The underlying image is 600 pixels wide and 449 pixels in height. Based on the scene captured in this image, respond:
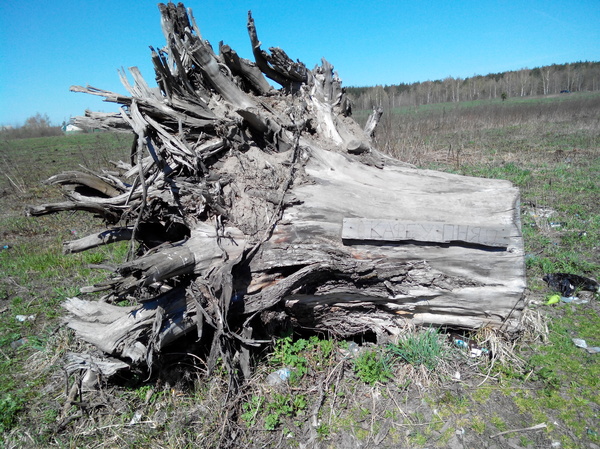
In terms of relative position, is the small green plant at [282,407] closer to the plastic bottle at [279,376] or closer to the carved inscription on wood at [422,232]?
the plastic bottle at [279,376]

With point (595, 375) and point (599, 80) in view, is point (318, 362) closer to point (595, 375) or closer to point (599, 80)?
point (595, 375)

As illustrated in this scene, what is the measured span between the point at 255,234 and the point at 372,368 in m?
1.48

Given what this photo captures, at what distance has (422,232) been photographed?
2.53m

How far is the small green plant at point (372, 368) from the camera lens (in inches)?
104

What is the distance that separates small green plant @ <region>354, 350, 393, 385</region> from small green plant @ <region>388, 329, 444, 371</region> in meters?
0.14

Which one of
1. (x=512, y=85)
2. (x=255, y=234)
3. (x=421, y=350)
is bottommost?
(x=421, y=350)

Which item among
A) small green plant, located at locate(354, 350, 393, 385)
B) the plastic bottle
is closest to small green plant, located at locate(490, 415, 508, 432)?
small green plant, located at locate(354, 350, 393, 385)

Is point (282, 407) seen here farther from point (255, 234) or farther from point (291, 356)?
point (255, 234)

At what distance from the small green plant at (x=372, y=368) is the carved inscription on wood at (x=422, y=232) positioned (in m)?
1.04

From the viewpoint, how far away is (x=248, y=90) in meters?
3.66

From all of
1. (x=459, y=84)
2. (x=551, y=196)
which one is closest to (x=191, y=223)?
(x=551, y=196)

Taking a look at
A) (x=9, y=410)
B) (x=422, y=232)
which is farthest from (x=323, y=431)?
(x=9, y=410)

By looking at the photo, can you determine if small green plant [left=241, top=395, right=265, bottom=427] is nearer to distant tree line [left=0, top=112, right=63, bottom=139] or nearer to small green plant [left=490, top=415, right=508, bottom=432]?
small green plant [left=490, top=415, right=508, bottom=432]

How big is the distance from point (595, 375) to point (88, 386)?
158 inches
